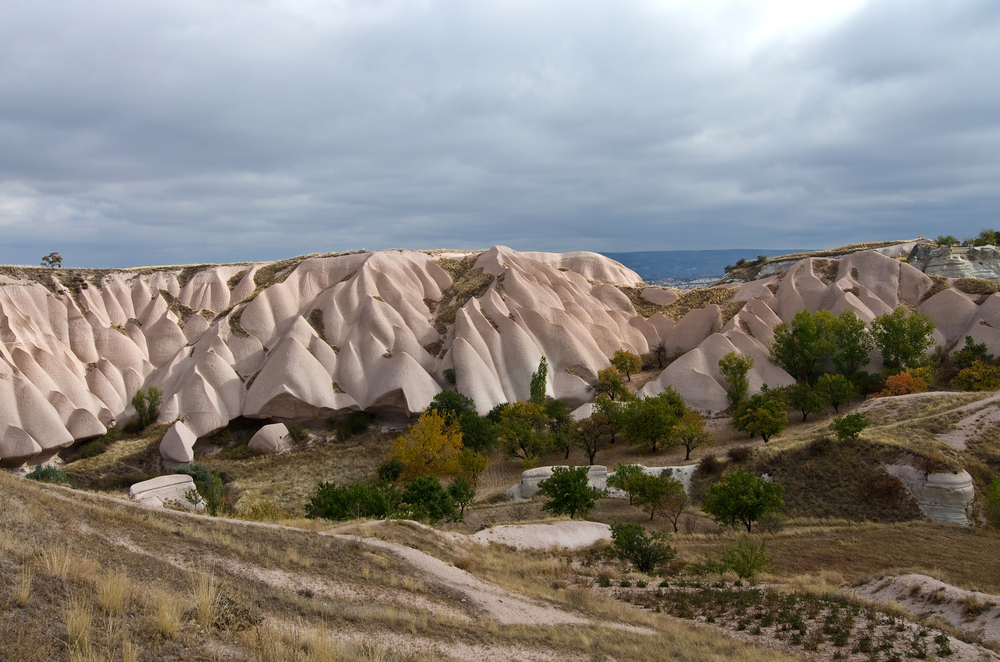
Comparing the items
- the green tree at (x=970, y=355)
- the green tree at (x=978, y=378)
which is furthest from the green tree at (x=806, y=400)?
the green tree at (x=970, y=355)

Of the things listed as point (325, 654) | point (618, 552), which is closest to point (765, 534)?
point (618, 552)

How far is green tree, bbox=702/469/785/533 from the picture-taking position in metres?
22.9

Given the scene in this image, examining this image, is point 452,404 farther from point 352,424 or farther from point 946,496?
point 946,496

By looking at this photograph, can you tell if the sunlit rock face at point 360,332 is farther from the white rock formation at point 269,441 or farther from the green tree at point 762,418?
the green tree at point 762,418

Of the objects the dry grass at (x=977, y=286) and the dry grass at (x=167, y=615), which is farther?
the dry grass at (x=977, y=286)

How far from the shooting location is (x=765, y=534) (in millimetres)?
22625

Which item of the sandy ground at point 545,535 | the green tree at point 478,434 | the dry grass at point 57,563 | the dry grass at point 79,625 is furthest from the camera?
the green tree at point 478,434

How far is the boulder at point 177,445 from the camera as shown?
123ft

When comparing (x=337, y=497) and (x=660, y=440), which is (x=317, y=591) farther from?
(x=660, y=440)

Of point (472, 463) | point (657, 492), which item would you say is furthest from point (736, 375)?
point (472, 463)

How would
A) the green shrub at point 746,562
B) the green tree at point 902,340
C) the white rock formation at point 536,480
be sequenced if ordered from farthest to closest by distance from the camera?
1. the green tree at point 902,340
2. the white rock formation at point 536,480
3. the green shrub at point 746,562

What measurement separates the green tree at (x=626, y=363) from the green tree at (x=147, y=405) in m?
31.8

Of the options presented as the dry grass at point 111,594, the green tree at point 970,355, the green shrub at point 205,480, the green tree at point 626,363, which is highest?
the dry grass at point 111,594

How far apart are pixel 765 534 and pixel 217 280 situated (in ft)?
164
